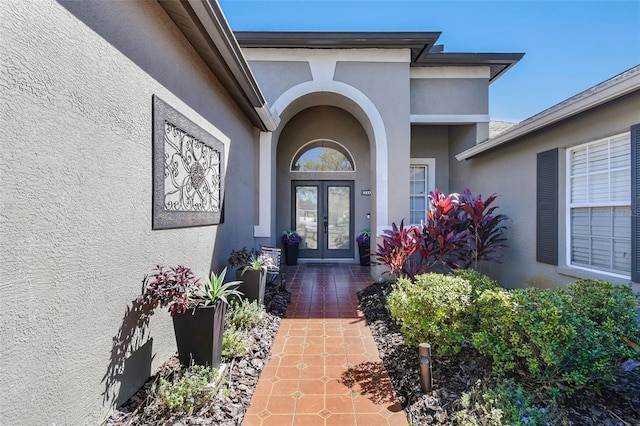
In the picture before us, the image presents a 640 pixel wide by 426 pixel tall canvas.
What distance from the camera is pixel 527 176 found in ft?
16.9

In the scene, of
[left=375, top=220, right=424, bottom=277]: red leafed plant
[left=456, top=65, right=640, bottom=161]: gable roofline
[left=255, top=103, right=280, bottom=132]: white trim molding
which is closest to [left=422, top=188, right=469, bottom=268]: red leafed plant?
[left=375, top=220, right=424, bottom=277]: red leafed plant

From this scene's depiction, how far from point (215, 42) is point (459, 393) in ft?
14.6

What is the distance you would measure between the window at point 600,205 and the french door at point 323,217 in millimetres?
5312

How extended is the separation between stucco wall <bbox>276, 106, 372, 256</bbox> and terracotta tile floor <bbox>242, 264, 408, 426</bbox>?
4056 millimetres

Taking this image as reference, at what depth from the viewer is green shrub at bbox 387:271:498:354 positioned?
9.13ft

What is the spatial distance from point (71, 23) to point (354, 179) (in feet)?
24.1

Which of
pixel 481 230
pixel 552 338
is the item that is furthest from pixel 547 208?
pixel 552 338

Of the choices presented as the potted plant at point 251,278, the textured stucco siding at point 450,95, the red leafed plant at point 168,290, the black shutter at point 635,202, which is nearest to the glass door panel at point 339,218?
the textured stucco siding at point 450,95

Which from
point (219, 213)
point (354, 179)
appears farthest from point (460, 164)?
point (219, 213)

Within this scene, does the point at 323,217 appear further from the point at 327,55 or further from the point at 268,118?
the point at 327,55

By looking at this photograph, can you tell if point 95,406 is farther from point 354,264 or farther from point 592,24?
point 592,24

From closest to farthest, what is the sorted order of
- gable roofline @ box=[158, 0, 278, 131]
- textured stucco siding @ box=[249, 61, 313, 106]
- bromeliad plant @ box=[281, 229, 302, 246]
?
1. gable roofline @ box=[158, 0, 278, 131]
2. textured stucco siding @ box=[249, 61, 313, 106]
3. bromeliad plant @ box=[281, 229, 302, 246]

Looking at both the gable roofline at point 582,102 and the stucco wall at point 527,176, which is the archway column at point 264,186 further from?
the stucco wall at point 527,176

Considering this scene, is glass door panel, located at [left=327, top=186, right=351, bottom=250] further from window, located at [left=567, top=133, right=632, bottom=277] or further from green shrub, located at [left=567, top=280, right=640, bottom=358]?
green shrub, located at [left=567, top=280, right=640, bottom=358]
